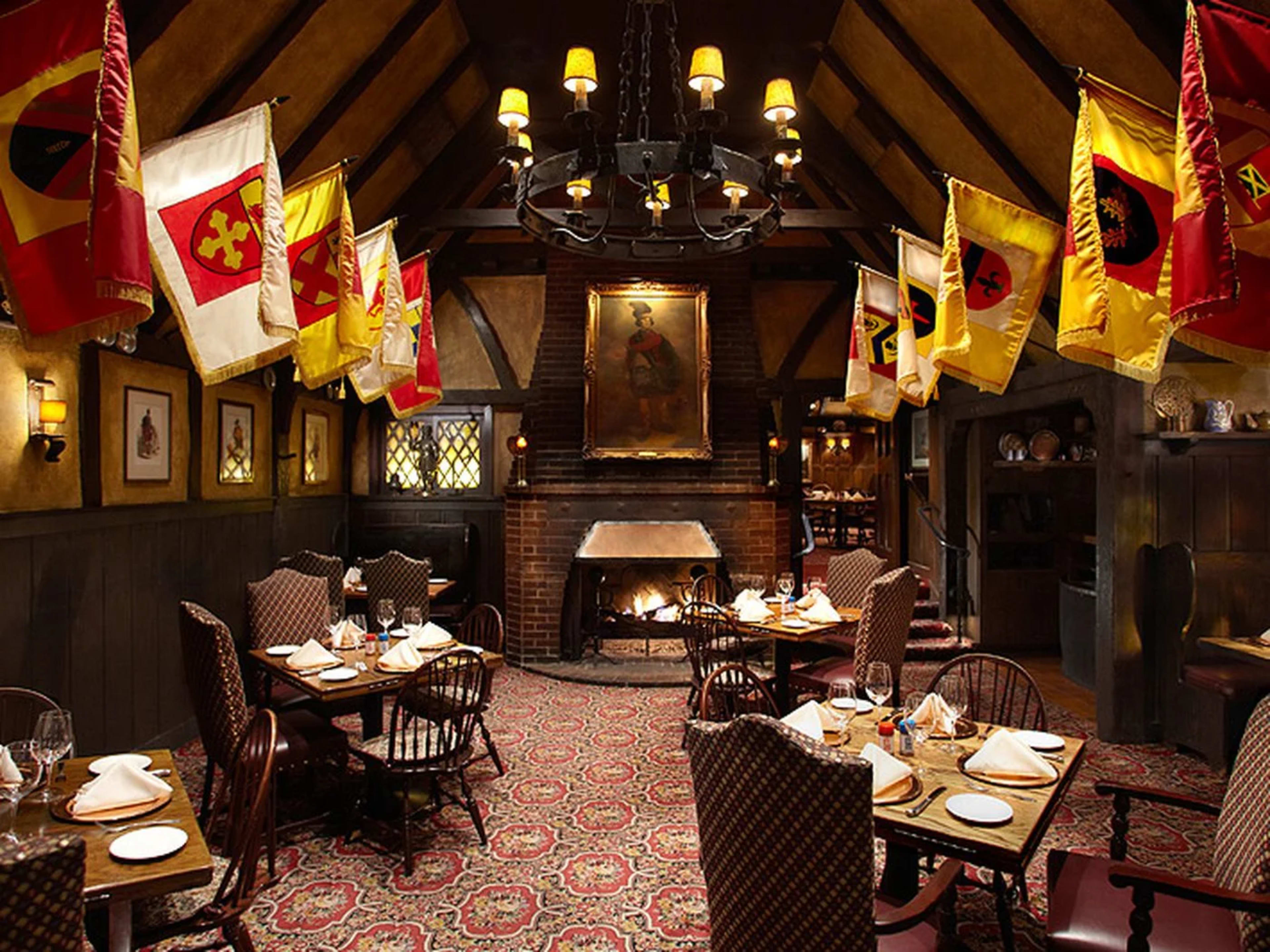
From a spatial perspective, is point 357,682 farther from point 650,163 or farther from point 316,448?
point 316,448

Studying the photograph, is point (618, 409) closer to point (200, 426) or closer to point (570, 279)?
point (570, 279)

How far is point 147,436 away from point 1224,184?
5727 millimetres

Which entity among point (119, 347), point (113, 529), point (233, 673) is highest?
point (119, 347)

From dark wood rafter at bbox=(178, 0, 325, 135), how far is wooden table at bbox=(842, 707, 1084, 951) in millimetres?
4404

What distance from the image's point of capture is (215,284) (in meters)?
3.03

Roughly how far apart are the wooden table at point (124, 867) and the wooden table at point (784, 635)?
3.58 m

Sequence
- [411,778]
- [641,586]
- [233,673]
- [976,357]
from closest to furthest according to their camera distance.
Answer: [233,673] → [411,778] → [976,357] → [641,586]

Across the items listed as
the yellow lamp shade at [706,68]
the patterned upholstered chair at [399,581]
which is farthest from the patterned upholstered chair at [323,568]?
the yellow lamp shade at [706,68]

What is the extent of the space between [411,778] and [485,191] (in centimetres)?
643

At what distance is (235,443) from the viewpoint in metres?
6.53

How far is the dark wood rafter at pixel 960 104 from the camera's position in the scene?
5.15m

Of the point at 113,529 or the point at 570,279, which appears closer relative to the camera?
the point at 113,529

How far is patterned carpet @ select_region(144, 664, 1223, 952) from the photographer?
3262mm

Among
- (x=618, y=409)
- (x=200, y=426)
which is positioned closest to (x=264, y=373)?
(x=200, y=426)
